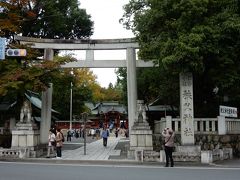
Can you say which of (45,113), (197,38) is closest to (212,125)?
(197,38)

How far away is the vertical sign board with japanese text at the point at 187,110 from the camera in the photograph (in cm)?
2102

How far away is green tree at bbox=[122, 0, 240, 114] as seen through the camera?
19578 millimetres

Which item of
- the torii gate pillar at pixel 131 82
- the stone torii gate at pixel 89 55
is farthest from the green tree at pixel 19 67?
the torii gate pillar at pixel 131 82

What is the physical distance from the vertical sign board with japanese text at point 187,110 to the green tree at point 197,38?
88 cm

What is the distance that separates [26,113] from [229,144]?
11.9 meters

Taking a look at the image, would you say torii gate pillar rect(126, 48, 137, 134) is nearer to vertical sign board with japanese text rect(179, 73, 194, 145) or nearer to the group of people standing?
the group of people standing

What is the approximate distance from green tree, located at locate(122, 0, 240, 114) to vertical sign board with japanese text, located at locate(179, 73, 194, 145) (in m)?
0.88

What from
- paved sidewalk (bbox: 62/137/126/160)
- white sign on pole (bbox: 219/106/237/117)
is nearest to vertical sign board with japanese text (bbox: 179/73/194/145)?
white sign on pole (bbox: 219/106/237/117)

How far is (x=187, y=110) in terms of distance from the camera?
69.6 feet

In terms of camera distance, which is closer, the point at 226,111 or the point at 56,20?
the point at 226,111

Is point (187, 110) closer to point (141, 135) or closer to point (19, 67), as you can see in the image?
point (141, 135)

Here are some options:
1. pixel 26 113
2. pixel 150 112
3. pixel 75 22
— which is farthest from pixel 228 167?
pixel 75 22

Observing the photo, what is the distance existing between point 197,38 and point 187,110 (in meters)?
4.06

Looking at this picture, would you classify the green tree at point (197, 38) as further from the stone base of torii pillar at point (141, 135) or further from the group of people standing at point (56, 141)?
the group of people standing at point (56, 141)
